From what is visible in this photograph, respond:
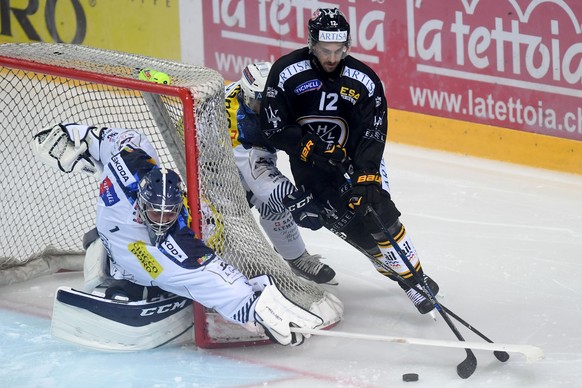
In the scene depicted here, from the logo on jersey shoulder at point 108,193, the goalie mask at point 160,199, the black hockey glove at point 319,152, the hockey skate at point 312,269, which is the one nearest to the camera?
the goalie mask at point 160,199

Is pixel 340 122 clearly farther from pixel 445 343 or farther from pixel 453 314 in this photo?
pixel 445 343

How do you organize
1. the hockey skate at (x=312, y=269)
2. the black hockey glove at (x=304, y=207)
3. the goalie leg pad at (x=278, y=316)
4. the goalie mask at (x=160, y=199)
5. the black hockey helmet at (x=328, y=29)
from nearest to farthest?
the goalie mask at (x=160, y=199)
the goalie leg pad at (x=278, y=316)
the black hockey helmet at (x=328, y=29)
the black hockey glove at (x=304, y=207)
the hockey skate at (x=312, y=269)

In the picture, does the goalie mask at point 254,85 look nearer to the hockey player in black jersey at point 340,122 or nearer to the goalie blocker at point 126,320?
the hockey player in black jersey at point 340,122

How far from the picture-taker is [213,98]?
14.0ft

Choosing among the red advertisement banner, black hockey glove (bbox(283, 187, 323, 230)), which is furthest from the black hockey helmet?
the red advertisement banner

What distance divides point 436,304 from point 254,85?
1.08 metres

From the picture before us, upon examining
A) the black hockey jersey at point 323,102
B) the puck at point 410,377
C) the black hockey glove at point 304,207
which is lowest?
the puck at point 410,377

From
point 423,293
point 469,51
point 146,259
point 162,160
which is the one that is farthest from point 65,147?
point 469,51

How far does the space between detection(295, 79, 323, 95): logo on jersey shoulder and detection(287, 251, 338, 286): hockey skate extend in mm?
840

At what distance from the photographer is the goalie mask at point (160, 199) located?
396 centimetres

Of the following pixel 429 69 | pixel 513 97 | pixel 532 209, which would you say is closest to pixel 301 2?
pixel 429 69

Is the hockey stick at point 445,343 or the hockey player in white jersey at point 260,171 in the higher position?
the hockey player in white jersey at point 260,171

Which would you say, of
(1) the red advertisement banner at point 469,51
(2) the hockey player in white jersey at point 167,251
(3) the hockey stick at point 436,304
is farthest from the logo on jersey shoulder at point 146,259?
(1) the red advertisement banner at point 469,51

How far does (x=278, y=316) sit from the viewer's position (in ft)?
13.5
